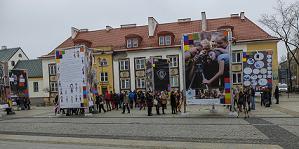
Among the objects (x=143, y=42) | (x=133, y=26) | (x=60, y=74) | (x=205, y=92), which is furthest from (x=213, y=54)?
(x=133, y=26)

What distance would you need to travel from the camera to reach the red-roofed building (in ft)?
137

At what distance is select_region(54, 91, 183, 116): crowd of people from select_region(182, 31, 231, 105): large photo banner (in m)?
2.24

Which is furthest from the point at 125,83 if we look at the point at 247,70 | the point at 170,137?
the point at 170,137

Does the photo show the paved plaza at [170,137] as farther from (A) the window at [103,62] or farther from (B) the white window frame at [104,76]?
(B) the white window frame at [104,76]

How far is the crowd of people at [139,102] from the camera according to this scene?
21500mm

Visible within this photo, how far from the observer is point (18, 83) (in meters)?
34.3

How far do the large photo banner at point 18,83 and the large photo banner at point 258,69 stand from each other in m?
22.5

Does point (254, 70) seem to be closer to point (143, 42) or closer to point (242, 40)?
point (242, 40)

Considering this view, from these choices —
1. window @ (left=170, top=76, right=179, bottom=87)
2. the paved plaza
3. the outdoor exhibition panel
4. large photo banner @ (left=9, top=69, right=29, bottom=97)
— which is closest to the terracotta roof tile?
window @ (left=170, top=76, right=179, bottom=87)

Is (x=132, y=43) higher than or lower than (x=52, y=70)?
higher

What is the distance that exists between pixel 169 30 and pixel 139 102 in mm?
22958

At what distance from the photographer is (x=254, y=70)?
27.5m

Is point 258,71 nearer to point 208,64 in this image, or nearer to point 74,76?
point 208,64

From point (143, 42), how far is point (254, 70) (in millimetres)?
22659
